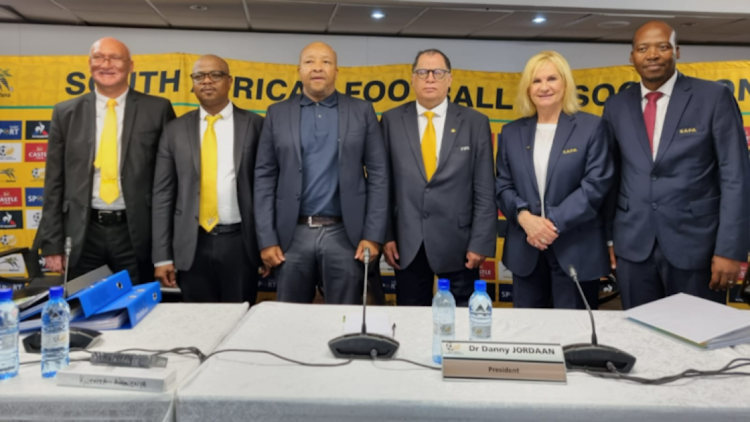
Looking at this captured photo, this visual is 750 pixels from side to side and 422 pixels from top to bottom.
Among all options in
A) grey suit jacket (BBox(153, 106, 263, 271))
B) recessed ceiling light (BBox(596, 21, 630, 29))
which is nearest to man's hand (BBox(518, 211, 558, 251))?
grey suit jacket (BBox(153, 106, 263, 271))

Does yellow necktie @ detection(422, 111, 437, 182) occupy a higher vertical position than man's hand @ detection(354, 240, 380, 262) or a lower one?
higher

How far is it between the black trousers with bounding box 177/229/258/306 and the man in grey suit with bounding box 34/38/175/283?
28 centimetres

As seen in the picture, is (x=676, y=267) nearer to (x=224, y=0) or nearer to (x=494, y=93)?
(x=494, y=93)

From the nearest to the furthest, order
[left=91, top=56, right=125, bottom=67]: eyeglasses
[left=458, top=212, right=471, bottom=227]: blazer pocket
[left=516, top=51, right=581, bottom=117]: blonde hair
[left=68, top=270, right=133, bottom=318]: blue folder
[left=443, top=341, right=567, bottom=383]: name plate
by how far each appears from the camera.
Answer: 1. [left=443, top=341, right=567, bottom=383]: name plate
2. [left=68, top=270, right=133, bottom=318]: blue folder
3. [left=516, top=51, right=581, bottom=117]: blonde hair
4. [left=458, top=212, right=471, bottom=227]: blazer pocket
5. [left=91, top=56, right=125, bottom=67]: eyeglasses

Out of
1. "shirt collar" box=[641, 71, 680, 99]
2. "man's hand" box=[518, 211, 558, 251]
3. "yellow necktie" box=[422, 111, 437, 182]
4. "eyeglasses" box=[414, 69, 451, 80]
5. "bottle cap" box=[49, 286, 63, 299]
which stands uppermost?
"eyeglasses" box=[414, 69, 451, 80]

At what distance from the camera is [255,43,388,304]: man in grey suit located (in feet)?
8.70

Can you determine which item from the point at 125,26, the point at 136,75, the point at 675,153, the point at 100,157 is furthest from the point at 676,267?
the point at 125,26

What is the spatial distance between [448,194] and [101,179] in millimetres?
1705

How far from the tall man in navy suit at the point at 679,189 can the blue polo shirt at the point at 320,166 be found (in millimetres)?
1324

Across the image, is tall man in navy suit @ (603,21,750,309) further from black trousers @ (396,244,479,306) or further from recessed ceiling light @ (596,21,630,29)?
recessed ceiling light @ (596,21,630,29)

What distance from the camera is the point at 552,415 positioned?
1158 millimetres

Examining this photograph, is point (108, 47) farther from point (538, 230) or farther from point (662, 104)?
point (662, 104)

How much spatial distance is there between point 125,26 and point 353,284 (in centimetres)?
330

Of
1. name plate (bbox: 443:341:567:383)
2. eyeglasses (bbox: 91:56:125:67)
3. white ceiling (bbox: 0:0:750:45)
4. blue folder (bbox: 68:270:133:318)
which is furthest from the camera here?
white ceiling (bbox: 0:0:750:45)
